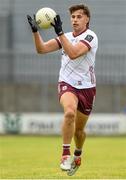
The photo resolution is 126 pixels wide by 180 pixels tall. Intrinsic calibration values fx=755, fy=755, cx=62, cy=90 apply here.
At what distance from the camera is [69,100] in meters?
11.0

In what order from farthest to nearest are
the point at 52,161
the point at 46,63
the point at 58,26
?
the point at 46,63
the point at 52,161
the point at 58,26

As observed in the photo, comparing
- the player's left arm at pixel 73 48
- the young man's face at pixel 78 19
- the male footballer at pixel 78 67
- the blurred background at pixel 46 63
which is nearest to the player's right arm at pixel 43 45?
the male footballer at pixel 78 67

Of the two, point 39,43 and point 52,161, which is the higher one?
point 39,43

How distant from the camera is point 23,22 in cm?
3303

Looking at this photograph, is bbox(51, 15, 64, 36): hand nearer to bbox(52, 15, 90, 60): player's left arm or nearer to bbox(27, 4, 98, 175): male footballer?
bbox(52, 15, 90, 60): player's left arm

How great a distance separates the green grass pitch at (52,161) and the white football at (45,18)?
2.25 metres

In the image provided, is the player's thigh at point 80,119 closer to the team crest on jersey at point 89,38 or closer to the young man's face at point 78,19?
the team crest on jersey at point 89,38

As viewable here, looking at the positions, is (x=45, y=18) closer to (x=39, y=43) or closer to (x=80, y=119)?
(x=39, y=43)

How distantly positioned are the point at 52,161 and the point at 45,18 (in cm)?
644

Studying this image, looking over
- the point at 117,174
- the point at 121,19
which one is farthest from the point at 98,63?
the point at 117,174

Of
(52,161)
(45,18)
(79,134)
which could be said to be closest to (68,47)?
(45,18)

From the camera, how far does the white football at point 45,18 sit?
35.7 ft

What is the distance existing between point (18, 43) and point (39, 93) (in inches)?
95.8

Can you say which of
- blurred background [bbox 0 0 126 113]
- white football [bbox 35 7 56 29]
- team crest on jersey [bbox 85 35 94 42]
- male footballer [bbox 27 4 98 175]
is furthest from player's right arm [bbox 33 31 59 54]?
blurred background [bbox 0 0 126 113]
